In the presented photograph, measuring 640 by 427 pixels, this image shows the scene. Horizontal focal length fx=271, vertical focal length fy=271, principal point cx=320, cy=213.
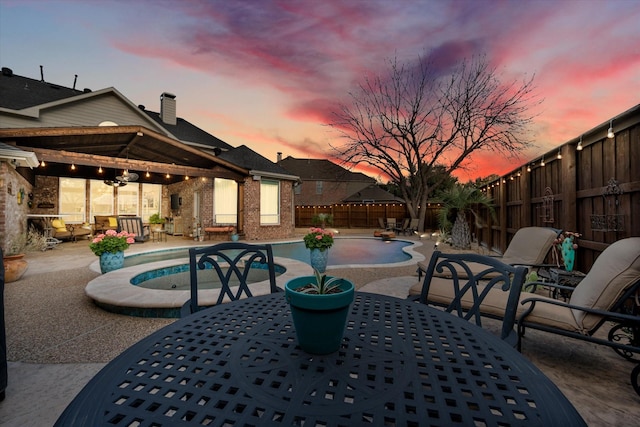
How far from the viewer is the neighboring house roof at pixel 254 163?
1229 centimetres

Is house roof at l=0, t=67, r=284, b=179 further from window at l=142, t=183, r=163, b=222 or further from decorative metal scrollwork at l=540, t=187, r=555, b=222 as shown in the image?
decorative metal scrollwork at l=540, t=187, r=555, b=222

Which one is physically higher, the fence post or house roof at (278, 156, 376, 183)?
house roof at (278, 156, 376, 183)

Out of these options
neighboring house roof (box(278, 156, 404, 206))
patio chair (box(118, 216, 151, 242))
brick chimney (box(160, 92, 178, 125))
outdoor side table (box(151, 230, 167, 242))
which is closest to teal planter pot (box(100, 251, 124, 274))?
patio chair (box(118, 216, 151, 242))

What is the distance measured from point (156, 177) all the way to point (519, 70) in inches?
669

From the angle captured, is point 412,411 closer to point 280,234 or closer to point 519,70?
point 280,234

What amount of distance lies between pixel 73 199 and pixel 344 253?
39.9 ft

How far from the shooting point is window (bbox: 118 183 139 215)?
513 inches

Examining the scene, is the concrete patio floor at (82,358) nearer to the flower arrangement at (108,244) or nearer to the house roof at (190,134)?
the flower arrangement at (108,244)

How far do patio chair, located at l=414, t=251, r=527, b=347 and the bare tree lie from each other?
1373 centimetres

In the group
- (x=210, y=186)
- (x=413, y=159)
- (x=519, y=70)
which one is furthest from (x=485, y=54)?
(x=210, y=186)

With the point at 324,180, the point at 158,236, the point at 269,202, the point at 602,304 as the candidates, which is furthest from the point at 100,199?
the point at 324,180

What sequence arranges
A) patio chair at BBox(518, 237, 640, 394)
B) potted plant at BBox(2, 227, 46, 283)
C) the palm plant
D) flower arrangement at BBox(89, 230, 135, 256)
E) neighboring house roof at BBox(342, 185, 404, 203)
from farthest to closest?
neighboring house roof at BBox(342, 185, 404, 203), the palm plant, flower arrangement at BBox(89, 230, 135, 256), potted plant at BBox(2, 227, 46, 283), patio chair at BBox(518, 237, 640, 394)

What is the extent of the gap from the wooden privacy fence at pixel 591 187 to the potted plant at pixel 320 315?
3695mm

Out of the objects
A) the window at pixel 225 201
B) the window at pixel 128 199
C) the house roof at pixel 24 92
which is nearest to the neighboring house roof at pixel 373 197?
the window at pixel 225 201
